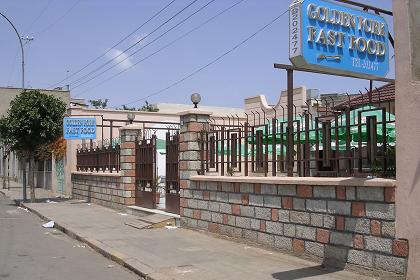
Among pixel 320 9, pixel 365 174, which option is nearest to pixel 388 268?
pixel 365 174

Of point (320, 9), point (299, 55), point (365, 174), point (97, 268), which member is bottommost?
point (97, 268)

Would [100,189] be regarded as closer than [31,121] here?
Yes

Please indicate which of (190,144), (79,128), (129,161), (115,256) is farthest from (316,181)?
(79,128)

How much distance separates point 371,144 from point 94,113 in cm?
2412

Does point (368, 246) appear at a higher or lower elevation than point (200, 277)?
higher

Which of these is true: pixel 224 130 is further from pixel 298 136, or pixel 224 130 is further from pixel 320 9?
pixel 320 9

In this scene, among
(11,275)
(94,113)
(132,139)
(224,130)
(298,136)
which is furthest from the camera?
(94,113)

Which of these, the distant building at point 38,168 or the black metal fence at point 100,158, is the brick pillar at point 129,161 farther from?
the distant building at point 38,168

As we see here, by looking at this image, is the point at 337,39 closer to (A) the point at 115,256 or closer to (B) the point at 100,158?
(A) the point at 115,256

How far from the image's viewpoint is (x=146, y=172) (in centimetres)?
1702

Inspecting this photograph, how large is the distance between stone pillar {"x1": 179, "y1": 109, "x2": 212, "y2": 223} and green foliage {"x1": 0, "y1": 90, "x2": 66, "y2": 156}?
12499 millimetres

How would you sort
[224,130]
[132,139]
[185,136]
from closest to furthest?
[224,130]
[185,136]
[132,139]

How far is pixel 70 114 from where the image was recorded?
2773 centimetres

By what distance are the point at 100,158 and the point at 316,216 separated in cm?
1542
